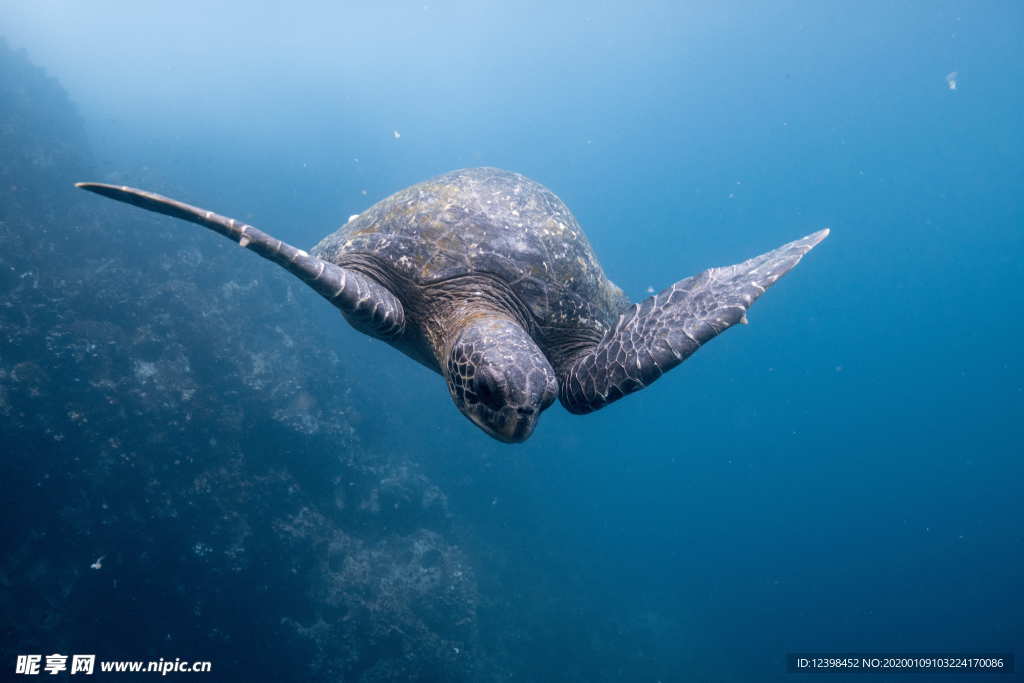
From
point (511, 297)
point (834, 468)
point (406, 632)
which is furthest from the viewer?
point (834, 468)

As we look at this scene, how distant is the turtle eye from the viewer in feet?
9.39

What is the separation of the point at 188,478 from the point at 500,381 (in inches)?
387

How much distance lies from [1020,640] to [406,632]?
47399 millimetres

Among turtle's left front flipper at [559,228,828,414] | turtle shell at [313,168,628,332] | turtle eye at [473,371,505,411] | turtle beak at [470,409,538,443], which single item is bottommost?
turtle beak at [470,409,538,443]

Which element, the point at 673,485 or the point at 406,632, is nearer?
the point at 406,632

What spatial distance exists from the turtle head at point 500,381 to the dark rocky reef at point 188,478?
Result: 8873 millimetres

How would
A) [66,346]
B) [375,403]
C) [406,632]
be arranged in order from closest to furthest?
[66,346] → [406,632] → [375,403]

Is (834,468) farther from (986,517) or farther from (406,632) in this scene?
(406,632)

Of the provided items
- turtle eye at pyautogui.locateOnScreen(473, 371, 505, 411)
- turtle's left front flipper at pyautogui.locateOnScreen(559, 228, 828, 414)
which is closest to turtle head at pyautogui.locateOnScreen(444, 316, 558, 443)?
turtle eye at pyautogui.locateOnScreen(473, 371, 505, 411)

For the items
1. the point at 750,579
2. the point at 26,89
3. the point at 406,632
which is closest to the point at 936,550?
the point at 750,579

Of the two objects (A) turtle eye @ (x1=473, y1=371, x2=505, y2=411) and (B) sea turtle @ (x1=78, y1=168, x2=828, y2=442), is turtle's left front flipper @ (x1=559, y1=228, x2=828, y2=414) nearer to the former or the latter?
(B) sea turtle @ (x1=78, y1=168, x2=828, y2=442)

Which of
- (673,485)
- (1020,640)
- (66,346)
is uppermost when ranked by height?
(673,485)

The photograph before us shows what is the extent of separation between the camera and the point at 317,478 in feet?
38.4

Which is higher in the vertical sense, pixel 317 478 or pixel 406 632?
pixel 317 478
